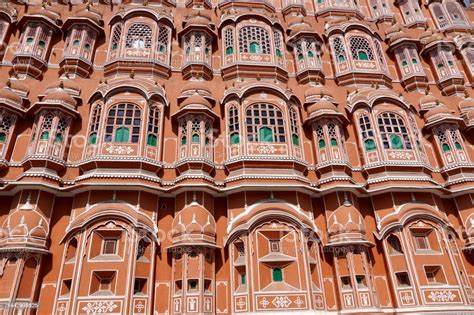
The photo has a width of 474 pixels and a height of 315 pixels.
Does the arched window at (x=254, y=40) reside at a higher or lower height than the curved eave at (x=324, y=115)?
higher

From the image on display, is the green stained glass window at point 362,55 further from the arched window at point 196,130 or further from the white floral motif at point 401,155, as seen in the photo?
the arched window at point 196,130

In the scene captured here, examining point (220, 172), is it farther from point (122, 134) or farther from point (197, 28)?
point (197, 28)

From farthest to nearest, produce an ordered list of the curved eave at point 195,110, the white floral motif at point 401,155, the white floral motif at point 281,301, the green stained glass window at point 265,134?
1. the white floral motif at point 401,155
2. the green stained glass window at point 265,134
3. the curved eave at point 195,110
4. the white floral motif at point 281,301

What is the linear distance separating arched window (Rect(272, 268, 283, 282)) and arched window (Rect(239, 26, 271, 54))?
12.2 metres

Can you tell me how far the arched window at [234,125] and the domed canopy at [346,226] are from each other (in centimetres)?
535

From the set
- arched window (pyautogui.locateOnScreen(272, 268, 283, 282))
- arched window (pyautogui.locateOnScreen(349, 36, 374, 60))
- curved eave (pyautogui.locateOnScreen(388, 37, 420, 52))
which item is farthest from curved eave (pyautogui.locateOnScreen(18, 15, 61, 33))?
curved eave (pyautogui.locateOnScreen(388, 37, 420, 52))

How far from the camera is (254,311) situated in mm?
12172

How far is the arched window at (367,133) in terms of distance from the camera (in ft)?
53.6

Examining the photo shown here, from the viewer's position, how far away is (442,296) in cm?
1306

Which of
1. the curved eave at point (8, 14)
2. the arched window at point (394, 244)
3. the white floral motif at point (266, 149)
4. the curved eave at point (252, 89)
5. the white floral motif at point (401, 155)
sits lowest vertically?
the arched window at point (394, 244)

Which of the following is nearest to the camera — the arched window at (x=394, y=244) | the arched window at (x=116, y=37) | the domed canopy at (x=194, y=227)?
the domed canopy at (x=194, y=227)

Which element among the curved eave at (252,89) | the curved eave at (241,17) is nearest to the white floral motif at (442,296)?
the curved eave at (252,89)

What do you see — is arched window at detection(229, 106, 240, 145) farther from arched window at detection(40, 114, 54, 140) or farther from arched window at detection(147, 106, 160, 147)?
arched window at detection(40, 114, 54, 140)

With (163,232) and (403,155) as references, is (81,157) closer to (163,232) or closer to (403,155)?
(163,232)
